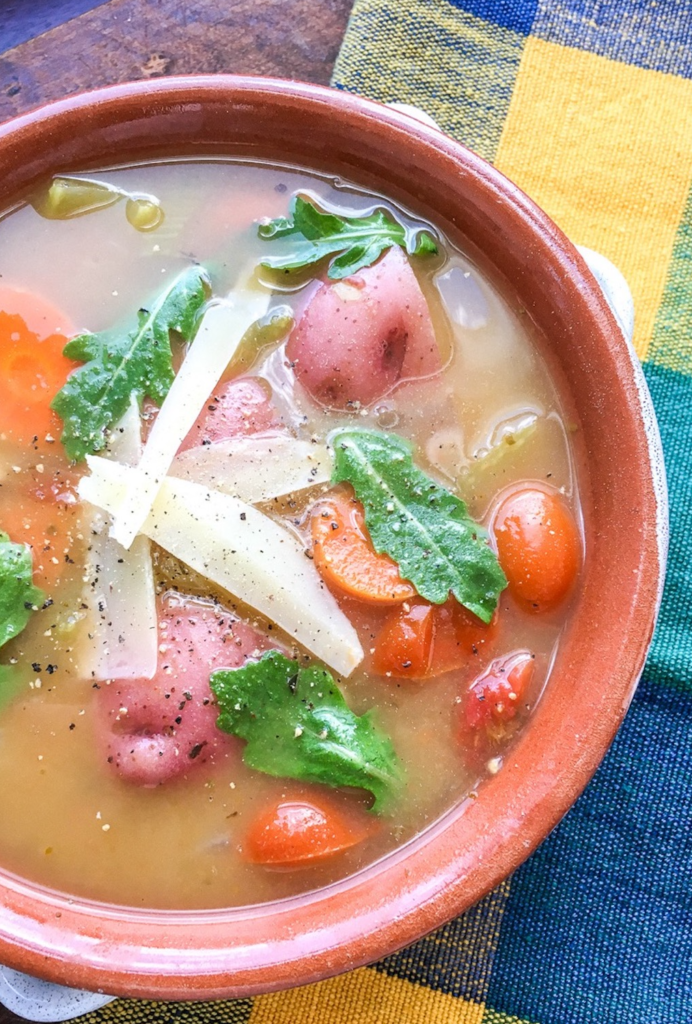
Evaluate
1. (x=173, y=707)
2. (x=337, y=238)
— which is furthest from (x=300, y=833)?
(x=337, y=238)

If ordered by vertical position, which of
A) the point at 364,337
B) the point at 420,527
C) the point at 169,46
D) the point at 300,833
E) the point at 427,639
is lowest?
the point at 300,833

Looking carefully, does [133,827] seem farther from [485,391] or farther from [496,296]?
[496,296]

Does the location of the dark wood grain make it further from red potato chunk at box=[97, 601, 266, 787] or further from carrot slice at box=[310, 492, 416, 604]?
red potato chunk at box=[97, 601, 266, 787]

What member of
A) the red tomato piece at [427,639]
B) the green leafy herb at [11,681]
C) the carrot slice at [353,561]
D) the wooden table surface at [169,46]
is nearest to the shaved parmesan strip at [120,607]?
the green leafy herb at [11,681]

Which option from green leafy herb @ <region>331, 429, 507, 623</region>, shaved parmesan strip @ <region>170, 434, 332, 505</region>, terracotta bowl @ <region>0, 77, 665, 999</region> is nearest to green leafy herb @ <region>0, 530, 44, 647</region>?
shaved parmesan strip @ <region>170, 434, 332, 505</region>

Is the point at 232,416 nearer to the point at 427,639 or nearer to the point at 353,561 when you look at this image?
the point at 353,561

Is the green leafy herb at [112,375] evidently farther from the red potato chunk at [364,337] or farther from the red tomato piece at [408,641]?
the red tomato piece at [408,641]
